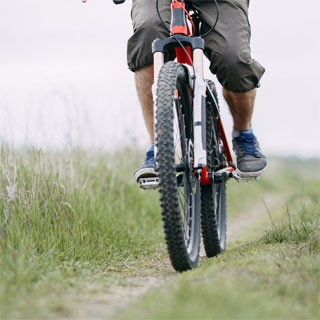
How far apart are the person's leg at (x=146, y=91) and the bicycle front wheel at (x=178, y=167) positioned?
1.06 ft

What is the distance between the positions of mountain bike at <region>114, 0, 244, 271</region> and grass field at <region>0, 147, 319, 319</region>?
0.62 ft

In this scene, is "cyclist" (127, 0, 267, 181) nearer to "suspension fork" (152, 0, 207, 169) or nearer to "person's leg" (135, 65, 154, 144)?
"person's leg" (135, 65, 154, 144)

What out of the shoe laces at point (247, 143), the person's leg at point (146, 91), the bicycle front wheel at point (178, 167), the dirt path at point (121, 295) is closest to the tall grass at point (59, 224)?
the dirt path at point (121, 295)

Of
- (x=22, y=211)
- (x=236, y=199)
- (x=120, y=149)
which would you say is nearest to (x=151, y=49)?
(x=22, y=211)

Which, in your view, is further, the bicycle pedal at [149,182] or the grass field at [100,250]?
the bicycle pedal at [149,182]

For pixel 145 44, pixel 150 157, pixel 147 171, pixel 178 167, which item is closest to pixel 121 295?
pixel 178 167

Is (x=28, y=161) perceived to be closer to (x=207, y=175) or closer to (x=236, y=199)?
(x=207, y=175)

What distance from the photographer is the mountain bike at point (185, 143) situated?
7.11 feet

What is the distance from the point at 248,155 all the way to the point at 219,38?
2.46 ft

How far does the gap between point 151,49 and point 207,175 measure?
0.77m

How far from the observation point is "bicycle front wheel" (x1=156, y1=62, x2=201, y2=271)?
216 centimetres

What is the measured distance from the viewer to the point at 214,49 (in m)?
2.77

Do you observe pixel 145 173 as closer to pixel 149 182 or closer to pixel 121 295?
pixel 149 182

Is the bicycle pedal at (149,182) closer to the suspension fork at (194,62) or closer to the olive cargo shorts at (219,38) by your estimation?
the suspension fork at (194,62)
